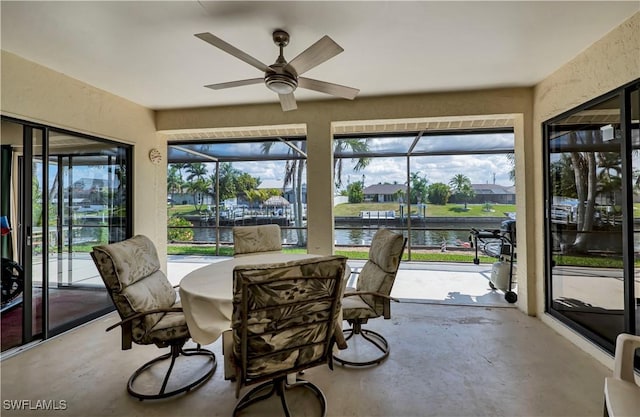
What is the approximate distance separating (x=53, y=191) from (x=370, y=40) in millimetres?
3438

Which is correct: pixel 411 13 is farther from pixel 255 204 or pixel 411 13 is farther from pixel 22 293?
pixel 255 204

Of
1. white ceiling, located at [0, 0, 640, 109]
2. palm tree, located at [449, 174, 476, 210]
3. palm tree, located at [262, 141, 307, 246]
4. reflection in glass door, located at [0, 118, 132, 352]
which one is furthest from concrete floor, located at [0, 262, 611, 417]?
palm tree, located at [262, 141, 307, 246]

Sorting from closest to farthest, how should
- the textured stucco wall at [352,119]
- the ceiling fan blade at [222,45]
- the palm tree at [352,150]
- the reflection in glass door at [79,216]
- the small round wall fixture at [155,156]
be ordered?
the ceiling fan blade at [222,45] → the reflection in glass door at [79,216] → the textured stucco wall at [352,119] → the small round wall fixture at [155,156] → the palm tree at [352,150]

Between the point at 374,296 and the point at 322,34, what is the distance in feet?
6.69

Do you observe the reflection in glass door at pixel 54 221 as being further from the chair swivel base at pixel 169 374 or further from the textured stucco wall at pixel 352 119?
the chair swivel base at pixel 169 374

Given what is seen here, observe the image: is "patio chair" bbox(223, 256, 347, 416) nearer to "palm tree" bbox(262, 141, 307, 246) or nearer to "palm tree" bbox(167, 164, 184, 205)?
"palm tree" bbox(262, 141, 307, 246)

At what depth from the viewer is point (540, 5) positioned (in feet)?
6.25

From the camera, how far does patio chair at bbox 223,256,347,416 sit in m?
1.32

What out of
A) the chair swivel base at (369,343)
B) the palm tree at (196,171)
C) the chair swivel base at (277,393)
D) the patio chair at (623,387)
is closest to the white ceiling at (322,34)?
the patio chair at (623,387)

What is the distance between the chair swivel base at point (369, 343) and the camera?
229 cm

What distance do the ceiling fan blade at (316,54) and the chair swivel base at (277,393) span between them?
6.50 feet

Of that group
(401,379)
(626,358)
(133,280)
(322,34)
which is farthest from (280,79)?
(626,358)

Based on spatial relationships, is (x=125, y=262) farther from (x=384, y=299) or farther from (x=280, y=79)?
(x=384, y=299)

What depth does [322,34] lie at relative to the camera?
2.21 metres
